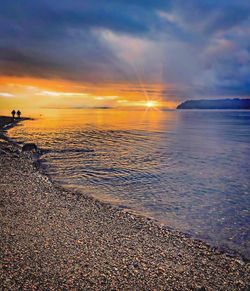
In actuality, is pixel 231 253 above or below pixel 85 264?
below

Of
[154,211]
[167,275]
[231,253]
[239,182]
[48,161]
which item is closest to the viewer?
[167,275]

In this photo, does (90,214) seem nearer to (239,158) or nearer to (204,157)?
(204,157)

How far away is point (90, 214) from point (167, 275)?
13.0 feet

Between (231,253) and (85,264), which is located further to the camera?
(231,253)

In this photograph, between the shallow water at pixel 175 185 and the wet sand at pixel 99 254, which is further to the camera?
the shallow water at pixel 175 185

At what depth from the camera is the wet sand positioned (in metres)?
4.79

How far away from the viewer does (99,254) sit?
578cm

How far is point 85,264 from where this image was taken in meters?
5.29

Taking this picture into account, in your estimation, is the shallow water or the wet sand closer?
the wet sand

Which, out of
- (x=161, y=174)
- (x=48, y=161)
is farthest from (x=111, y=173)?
(x=48, y=161)

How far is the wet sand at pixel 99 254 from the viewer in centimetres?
479

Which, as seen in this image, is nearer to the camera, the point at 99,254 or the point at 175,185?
the point at 99,254

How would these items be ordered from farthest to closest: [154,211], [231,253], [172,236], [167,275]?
1. [154,211]
2. [172,236]
3. [231,253]
4. [167,275]

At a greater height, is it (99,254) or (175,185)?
(99,254)
